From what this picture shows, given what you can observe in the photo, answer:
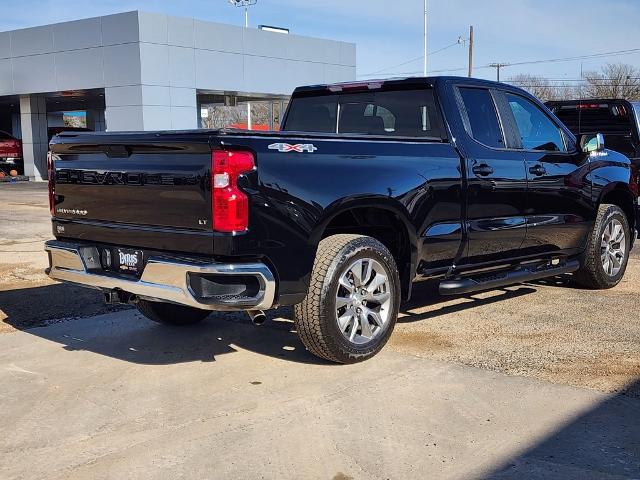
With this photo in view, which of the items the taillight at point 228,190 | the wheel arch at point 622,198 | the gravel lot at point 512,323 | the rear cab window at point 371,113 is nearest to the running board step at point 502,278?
the gravel lot at point 512,323

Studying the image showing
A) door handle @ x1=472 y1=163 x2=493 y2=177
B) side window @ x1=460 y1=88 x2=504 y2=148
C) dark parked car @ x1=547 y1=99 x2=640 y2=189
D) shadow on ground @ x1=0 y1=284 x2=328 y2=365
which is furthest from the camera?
dark parked car @ x1=547 y1=99 x2=640 y2=189

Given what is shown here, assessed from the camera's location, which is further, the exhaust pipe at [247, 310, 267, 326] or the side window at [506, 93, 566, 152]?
the side window at [506, 93, 566, 152]

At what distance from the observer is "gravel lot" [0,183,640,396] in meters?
5.06

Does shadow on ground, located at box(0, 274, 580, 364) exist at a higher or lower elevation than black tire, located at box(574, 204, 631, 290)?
lower

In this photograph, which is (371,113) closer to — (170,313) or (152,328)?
(170,313)

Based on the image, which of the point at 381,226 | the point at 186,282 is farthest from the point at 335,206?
the point at 186,282

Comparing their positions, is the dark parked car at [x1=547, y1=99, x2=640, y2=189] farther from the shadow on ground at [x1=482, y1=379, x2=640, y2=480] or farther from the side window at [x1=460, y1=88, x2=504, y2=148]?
the shadow on ground at [x1=482, y1=379, x2=640, y2=480]

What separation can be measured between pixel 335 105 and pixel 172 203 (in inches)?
94.4

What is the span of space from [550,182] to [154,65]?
1866cm

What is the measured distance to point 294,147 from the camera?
454 cm

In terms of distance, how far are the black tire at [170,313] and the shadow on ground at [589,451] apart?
10.8 feet

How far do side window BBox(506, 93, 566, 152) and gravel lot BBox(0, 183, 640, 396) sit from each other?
148cm

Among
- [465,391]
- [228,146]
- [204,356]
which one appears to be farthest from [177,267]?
[465,391]

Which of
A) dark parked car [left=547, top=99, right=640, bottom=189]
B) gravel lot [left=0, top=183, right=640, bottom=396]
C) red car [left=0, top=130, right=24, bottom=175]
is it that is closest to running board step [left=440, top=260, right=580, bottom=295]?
gravel lot [left=0, top=183, right=640, bottom=396]
